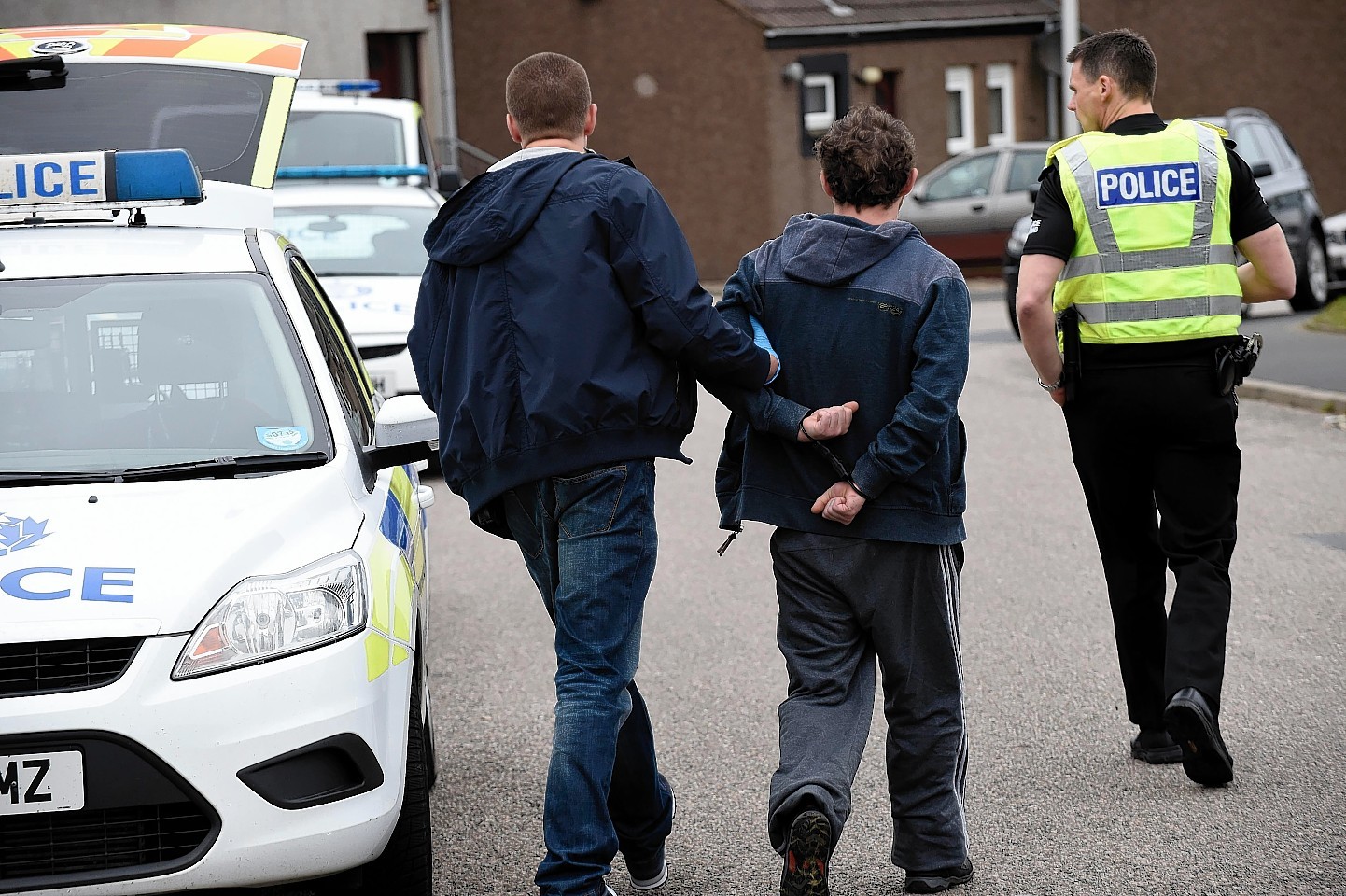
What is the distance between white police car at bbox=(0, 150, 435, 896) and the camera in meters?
3.29

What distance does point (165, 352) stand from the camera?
13.8ft

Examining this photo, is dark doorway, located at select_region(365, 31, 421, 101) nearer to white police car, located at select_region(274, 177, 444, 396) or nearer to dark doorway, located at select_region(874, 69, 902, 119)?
dark doorway, located at select_region(874, 69, 902, 119)

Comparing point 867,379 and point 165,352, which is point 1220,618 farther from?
point 165,352

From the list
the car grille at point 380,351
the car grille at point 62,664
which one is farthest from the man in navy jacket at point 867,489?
the car grille at point 380,351

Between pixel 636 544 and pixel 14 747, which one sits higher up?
pixel 636 544

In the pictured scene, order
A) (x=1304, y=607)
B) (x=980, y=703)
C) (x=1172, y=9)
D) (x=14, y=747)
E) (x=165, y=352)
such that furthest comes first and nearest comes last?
(x=1172, y=9), (x=1304, y=607), (x=980, y=703), (x=165, y=352), (x=14, y=747)

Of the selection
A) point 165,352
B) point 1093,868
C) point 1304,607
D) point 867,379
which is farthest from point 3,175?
point 1304,607

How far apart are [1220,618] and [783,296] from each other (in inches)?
62.9

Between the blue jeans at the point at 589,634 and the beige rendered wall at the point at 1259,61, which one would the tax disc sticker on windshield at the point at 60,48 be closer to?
the blue jeans at the point at 589,634

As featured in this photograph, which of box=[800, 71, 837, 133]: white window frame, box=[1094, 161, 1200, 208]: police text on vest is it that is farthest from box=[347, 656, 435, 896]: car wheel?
box=[800, 71, 837, 133]: white window frame

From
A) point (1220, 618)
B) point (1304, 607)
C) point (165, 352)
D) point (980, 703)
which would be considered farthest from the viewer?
point (1304, 607)

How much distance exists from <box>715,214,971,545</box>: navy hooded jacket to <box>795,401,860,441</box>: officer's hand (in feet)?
0.11

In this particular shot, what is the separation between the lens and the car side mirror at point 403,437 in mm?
4082

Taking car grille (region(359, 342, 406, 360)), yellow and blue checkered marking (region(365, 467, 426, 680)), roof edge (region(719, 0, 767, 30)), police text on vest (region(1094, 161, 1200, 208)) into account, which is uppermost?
roof edge (region(719, 0, 767, 30))
